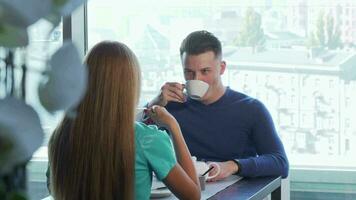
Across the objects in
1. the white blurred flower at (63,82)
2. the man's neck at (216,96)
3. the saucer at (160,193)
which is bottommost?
the saucer at (160,193)

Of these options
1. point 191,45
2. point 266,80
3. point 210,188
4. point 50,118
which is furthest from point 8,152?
point 266,80

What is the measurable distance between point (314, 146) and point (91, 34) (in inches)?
54.8

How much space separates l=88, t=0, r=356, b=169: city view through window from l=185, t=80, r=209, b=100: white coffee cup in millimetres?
858

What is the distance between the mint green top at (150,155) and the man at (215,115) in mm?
790

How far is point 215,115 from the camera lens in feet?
9.14

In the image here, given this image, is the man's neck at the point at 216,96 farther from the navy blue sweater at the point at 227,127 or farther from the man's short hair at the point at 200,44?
the man's short hair at the point at 200,44

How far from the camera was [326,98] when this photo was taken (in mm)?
3488

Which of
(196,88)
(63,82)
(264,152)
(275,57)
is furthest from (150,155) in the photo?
(275,57)

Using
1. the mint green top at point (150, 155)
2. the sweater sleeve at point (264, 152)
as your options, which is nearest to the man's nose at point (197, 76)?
the sweater sleeve at point (264, 152)

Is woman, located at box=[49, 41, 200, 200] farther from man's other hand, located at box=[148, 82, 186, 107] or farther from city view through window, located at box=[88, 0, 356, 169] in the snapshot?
city view through window, located at box=[88, 0, 356, 169]

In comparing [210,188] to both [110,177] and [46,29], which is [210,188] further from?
[46,29]

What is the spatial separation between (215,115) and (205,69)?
0.20 metres

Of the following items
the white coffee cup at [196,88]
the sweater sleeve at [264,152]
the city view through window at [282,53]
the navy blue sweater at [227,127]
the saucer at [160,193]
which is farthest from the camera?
the city view through window at [282,53]

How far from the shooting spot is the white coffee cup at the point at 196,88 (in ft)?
8.46
